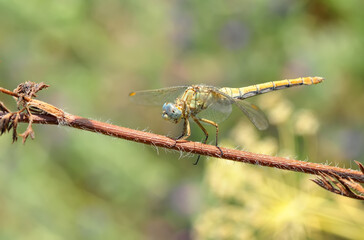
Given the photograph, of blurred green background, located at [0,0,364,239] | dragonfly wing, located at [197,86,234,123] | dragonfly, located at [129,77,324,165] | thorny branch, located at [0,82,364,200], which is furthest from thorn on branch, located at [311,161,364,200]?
blurred green background, located at [0,0,364,239]

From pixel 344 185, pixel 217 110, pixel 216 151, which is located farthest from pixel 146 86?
pixel 344 185

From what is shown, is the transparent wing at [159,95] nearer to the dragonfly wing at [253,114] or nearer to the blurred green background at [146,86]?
the dragonfly wing at [253,114]

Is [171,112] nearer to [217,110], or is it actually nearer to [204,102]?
[204,102]

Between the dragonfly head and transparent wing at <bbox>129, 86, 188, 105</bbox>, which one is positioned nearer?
the dragonfly head

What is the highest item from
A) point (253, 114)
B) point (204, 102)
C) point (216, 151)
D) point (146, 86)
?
point (146, 86)

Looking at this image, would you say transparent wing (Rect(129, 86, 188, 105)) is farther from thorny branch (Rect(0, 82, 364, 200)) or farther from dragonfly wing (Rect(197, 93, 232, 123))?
thorny branch (Rect(0, 82, 364, 200))

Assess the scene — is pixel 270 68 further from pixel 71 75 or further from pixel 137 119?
pixel 71 75

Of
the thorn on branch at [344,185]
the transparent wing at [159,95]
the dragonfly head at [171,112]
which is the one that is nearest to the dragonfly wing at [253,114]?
the dragonfly head at [171,112]
